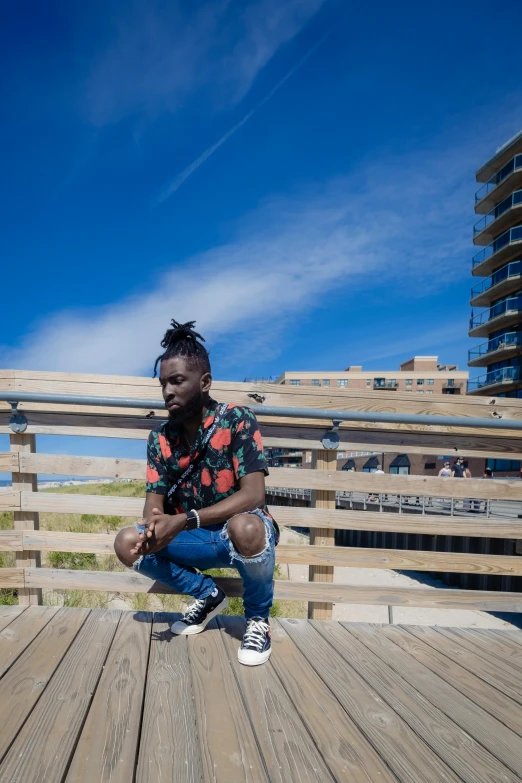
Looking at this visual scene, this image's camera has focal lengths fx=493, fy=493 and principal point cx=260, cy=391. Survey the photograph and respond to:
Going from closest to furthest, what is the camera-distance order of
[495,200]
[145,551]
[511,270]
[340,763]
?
[340,763], [145,551], [511,270], [495,200]

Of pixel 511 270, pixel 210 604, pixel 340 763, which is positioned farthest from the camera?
pixel 511 270

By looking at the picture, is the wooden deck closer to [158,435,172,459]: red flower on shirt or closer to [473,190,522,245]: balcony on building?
[158,435,172,459]: red flower on shirt

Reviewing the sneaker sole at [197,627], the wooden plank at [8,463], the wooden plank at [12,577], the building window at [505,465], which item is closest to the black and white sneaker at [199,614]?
the sneaker sole at [197,627]

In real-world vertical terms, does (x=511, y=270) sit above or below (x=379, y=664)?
above

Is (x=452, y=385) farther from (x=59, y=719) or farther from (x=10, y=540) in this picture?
Result: (x=59, y=719)

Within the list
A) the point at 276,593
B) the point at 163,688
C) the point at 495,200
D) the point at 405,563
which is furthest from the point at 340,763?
the point at 495,200

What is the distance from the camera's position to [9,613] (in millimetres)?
2477

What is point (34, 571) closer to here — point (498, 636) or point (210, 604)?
point (210, 604)

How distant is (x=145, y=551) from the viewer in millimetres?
1919

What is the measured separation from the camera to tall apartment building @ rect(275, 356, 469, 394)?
6049cm

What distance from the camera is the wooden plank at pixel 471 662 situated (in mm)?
1934

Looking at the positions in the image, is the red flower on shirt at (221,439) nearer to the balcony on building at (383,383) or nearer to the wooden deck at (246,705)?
the wooden deck at (246,705)

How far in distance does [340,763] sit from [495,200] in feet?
126

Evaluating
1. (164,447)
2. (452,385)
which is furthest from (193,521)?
Answer: (452,385)
